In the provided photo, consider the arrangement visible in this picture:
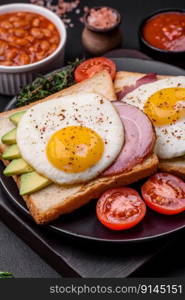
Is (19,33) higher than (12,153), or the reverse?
(19,33)

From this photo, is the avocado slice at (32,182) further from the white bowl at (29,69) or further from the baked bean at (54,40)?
the baked bean at (54,40)

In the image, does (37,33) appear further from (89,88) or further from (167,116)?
(167,116)

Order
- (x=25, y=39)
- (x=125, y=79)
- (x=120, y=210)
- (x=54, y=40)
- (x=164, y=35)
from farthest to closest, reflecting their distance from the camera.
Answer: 1. (x=164, y=35)
2. (x=54, y=40)
3. (x=25, y=39)
4. (x=125, y=79)
5. (x=120, y=210)

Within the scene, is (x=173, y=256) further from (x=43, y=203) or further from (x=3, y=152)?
(x=3, y=152)

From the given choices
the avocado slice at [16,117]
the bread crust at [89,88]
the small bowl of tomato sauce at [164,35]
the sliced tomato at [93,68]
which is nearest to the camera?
the avocado slice at [16,117]

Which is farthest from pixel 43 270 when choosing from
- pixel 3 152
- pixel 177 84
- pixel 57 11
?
pixel 57 11

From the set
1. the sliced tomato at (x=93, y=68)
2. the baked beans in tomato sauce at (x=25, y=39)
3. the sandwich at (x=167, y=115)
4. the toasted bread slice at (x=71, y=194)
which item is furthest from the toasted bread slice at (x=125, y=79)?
the toasted bread slice at (x=71, y=194)

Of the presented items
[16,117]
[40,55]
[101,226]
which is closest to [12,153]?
[16,117]
